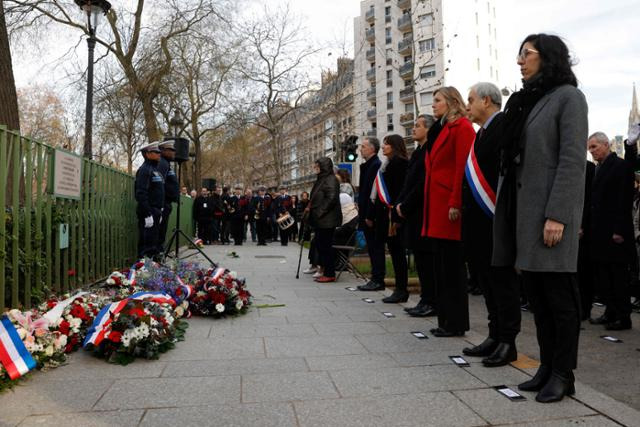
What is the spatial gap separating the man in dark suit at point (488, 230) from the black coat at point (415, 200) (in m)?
1.18

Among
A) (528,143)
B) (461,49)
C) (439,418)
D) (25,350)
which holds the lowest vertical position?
(439,418)

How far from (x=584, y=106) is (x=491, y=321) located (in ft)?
6.02

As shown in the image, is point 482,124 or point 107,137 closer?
point 482,124

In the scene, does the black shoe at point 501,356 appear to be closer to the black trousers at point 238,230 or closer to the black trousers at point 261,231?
the black trousers at point 261,231

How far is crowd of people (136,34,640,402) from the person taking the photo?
3.09m

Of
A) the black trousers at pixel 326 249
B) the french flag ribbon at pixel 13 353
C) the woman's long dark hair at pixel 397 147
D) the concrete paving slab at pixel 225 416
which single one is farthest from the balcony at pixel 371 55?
the concrete paving slab at pixel 225 416

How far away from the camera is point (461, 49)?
57.5 m

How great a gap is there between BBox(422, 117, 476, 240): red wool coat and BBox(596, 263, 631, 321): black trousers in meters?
2.07

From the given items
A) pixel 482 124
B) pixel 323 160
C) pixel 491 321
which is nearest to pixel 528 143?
pixel 482 124

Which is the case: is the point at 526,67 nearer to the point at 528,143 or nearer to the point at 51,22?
the point at 528,143

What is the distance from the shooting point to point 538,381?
3.26m

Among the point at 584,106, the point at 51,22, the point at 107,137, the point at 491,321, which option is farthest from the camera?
the point at 107,137

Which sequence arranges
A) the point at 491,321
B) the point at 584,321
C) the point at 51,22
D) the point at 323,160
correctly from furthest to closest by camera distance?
the point at 51,22, the point at 323,160, the point at 584,321, the point at 491,321

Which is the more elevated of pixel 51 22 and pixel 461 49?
pixel 461 49
